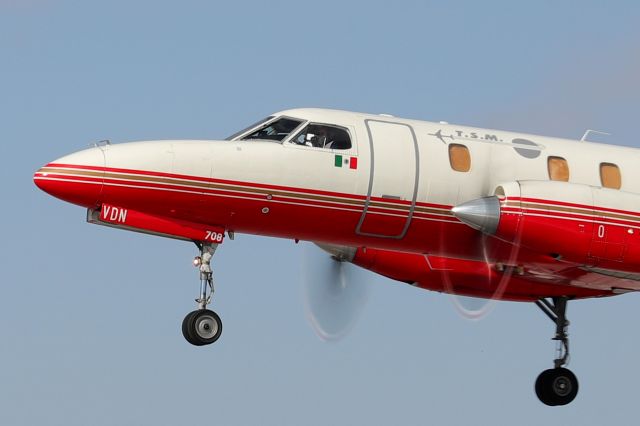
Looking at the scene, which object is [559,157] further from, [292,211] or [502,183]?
[292,211]

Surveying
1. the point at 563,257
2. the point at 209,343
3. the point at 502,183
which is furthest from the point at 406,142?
the point at 209,343

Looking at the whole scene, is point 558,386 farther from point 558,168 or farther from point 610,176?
point 558,168

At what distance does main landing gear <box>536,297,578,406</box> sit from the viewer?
32562 mm

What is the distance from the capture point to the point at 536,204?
2734 centimetres

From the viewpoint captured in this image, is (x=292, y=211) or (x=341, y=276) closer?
(x=292, y=211)

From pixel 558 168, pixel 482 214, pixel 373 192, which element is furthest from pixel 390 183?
pixel 558 168

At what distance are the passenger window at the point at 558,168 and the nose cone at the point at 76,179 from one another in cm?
905

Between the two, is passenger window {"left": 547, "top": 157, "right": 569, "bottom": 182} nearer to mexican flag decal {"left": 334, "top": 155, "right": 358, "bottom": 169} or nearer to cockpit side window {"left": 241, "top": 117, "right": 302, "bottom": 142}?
mexican flag decal {"left": 334, "top": 155, "right": 358, "bottom": 169}

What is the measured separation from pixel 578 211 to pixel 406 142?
358 cm

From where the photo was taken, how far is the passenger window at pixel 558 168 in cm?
2917

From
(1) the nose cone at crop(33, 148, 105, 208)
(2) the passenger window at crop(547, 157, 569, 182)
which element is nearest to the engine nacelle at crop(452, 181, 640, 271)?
(2) the passenger window at crop(547, 157, 569, 182)

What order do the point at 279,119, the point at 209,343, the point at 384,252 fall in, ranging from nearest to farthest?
the point at 209,343, the point at 279,119, the point at 384,252

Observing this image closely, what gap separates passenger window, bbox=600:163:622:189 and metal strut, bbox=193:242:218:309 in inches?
326

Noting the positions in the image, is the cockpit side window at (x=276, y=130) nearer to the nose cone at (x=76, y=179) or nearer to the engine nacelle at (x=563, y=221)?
the nose cone at (x=76, y=179)
